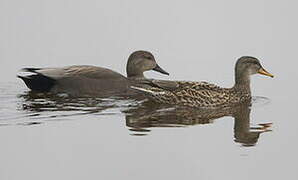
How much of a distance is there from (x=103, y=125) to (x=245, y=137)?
1.54 meters

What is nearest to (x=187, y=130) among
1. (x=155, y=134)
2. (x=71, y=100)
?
(x=155, y=134)

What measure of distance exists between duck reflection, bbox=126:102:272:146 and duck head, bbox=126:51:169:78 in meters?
1.81

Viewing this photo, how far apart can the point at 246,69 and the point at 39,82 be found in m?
2.87

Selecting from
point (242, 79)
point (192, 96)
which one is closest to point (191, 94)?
point (192, 96)

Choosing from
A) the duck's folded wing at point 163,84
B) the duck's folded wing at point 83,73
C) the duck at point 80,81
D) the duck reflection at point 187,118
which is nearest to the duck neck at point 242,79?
the duck reflection at point 187,118

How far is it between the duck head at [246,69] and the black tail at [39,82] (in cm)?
255

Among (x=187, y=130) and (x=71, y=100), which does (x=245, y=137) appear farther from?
(x=71, y=100)

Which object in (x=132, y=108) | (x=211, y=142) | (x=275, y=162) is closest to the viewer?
(x=275, y=162)

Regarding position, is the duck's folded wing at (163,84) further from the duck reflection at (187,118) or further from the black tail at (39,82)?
the black tail at (39,82)

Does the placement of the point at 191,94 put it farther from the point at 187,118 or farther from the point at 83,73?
the point at 83,73

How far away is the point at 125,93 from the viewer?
1134cm

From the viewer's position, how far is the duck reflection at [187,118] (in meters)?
8.56

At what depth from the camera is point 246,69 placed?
37.4 ft

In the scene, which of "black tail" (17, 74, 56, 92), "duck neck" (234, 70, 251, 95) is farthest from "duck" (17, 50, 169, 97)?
"duck neck" (234, 70, 251, 95)
